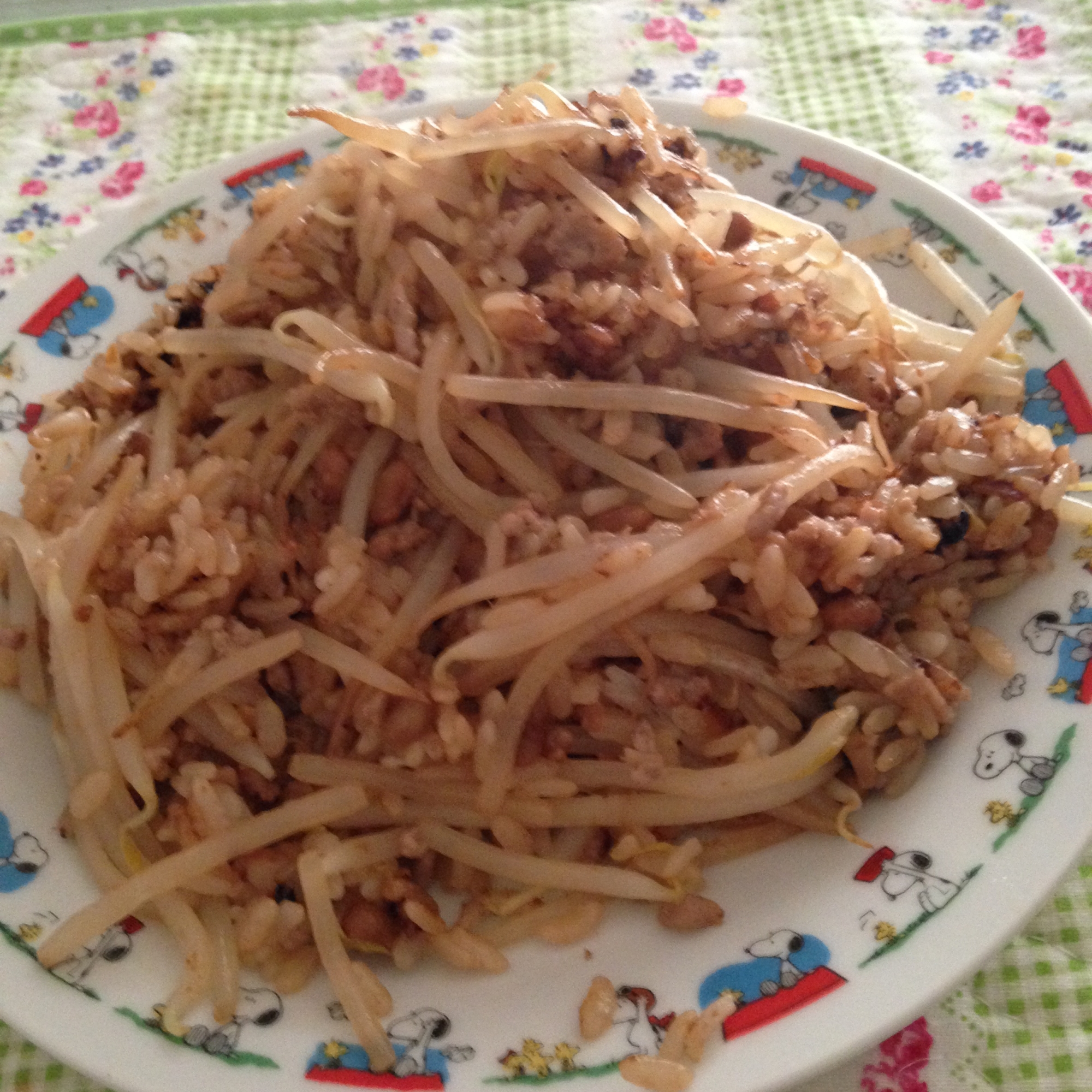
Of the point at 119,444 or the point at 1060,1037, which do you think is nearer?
the point at 1060,1037

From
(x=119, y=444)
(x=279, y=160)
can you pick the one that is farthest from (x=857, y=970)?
(x=279, y=160)

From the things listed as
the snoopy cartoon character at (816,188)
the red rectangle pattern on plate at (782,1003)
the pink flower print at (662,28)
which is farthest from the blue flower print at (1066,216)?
the red rectangle pattern on plate at (782,1003)

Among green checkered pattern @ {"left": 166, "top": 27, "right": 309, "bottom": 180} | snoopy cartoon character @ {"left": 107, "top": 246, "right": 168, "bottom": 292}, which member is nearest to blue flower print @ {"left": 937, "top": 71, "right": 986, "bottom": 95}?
green checkered pattern @ {"left": 166, "top": 27, "right": 309, "bottom": 180}

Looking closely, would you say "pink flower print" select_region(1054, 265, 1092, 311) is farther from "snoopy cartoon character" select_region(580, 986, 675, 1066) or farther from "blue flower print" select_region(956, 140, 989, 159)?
"snoopy cartoon character" select_region(580, 986, 675, 1066)

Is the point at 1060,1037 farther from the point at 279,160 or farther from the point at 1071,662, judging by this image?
the point at 279,160

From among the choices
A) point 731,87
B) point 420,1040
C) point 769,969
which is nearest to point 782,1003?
point 769,969

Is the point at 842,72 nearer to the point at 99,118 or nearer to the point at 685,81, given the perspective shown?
the point at 685,81
